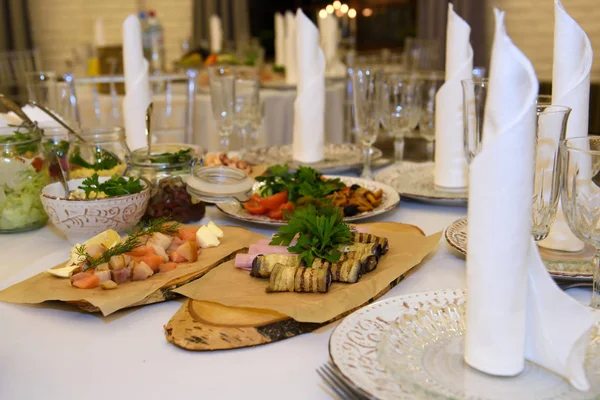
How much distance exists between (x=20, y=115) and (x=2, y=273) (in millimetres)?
465

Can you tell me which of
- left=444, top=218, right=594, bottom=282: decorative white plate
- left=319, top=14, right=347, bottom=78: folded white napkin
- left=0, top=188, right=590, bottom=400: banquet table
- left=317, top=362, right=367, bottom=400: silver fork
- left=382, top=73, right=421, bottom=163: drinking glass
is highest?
left=319, top=14, right=347, bottom=78: folded white napkin

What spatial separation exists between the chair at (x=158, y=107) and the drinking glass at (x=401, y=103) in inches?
46.8

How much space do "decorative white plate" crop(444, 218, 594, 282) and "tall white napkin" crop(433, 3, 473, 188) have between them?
1.23 feet

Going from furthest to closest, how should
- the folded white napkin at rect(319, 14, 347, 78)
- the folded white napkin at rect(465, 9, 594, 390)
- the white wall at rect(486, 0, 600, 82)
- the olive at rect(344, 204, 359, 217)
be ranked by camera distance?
the white wall at rect(486, 0, 600, 82)
the folded white napkin at rect(319, 14, 347, 78)
the olive at rect(344, 204, 359, 217)
the folded white napkin at rect(465, 9, 594, 390)

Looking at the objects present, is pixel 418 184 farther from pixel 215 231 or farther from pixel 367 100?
pixel 215 231

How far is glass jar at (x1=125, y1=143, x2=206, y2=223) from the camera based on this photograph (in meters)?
1.38

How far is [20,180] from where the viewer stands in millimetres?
→ 1368

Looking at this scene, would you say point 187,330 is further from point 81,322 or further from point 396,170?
point 396,170

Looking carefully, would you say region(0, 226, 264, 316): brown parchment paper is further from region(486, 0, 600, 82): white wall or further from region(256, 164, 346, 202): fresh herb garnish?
region(486, 0, 600, 82): white wall

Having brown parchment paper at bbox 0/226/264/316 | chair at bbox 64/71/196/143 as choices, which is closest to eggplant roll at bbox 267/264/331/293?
brown parchment paper at bbox 0/226/264/316

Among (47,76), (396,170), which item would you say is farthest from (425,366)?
(47,76)

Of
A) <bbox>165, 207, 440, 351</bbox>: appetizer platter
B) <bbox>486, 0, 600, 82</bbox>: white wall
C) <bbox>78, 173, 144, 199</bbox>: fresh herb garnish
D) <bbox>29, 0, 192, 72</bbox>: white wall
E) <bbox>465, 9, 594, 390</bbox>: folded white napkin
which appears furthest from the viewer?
<bbox>29, 0, 192, 72</bbox>: white wall

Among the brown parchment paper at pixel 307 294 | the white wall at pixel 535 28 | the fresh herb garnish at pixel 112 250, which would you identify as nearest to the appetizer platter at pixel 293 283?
the brown parchment paper at pixel 307 294

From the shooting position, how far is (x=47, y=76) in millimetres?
2180
